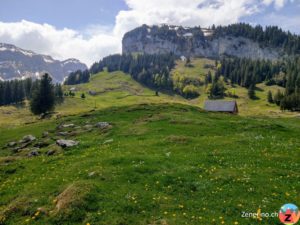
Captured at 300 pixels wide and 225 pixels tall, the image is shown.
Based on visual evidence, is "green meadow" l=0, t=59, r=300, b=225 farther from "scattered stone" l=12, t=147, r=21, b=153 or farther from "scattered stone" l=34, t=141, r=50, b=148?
"scattered stone" l=12, t=147, r=21, b=153

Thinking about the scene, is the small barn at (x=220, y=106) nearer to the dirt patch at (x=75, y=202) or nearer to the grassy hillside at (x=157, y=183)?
the grassy hillside at (x=157, y=183)

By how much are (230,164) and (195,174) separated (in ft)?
14.4

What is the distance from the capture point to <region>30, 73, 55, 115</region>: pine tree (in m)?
118

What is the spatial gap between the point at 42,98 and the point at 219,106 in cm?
6465

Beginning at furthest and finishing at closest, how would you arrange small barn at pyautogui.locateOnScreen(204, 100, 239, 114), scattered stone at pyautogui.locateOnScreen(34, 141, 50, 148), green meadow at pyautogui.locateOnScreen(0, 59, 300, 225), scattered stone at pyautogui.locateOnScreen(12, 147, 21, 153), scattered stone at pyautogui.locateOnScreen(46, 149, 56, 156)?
small barn at pyautogui.locateOnScreen(204, 100, 239, 114), scattered stone at pyautogui.locateOnScreen(12, 147, 21, 153), scattered stone at pyautogui.locateOnScreen(34, 141, 50, 148), scattered stone at pyautogui.locateOnScreen(46, 149, 56, 156), green meadow at pyautogui.locateOnScreen(0, 59, 300, 225)

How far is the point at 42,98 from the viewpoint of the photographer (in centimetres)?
11869

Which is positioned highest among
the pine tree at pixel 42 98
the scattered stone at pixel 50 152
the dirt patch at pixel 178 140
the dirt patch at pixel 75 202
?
the dirt patch at pixel 75 202

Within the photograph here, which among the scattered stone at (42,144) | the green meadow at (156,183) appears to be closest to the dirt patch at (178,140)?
the green meadow at (156,183)

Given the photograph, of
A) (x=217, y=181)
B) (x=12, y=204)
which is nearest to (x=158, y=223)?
(x=217, y=181)

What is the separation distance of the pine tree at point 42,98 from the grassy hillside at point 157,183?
84.3 m

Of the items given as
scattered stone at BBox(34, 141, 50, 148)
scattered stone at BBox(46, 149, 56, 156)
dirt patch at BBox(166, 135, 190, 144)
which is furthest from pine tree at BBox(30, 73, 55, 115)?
dirt patch at BBox(166, 135, 190, 144)

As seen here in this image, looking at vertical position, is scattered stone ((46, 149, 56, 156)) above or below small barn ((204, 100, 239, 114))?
above

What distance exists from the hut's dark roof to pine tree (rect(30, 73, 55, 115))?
2273 inches

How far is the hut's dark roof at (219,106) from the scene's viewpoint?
4493 inches
